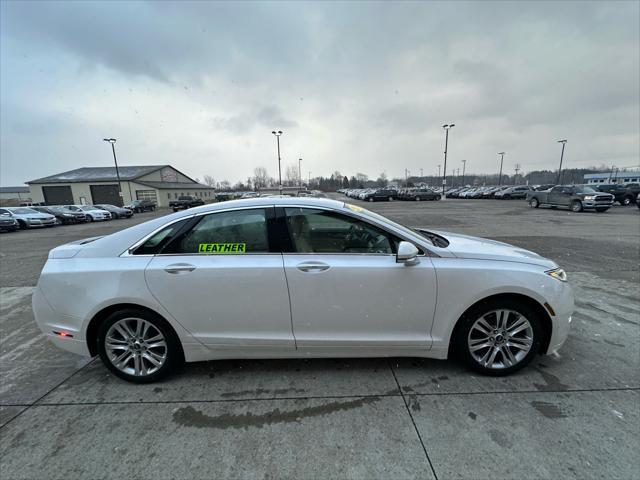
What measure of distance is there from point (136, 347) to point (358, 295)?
2.08 m

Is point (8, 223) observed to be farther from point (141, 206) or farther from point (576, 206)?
point (576, 206)

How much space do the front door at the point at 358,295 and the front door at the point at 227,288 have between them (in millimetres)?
162

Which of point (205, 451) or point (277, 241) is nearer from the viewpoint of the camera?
point (205, 451)

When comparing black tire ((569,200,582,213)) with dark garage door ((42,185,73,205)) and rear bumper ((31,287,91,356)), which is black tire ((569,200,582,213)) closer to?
rear bumper ((31,287,91,356))

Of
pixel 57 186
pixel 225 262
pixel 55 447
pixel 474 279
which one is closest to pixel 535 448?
pixel 474 279

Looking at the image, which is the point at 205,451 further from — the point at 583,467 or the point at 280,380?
the point at 583,467

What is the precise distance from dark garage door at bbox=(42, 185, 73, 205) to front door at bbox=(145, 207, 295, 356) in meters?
61.2

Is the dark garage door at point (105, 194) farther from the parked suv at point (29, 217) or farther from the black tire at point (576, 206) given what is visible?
the black tire at point (576, 206)

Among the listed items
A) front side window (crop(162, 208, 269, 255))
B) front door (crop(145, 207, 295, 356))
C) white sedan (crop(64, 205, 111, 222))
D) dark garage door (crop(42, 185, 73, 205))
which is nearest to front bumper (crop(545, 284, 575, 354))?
front door (crop(145, 207, 295, 356))

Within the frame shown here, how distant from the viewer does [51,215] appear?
68.4 feet

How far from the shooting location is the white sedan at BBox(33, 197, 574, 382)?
97.8 inches

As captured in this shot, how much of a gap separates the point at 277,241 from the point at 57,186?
6391cm

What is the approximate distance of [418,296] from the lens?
2492 mm

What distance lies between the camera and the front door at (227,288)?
2.48 meters
